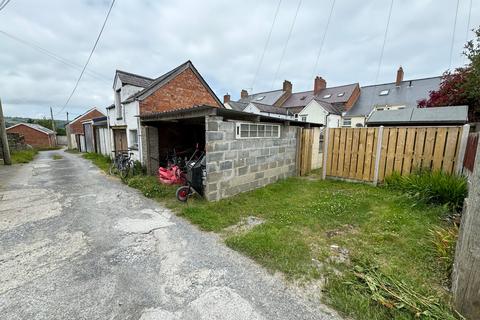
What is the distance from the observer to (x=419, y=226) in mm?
3695

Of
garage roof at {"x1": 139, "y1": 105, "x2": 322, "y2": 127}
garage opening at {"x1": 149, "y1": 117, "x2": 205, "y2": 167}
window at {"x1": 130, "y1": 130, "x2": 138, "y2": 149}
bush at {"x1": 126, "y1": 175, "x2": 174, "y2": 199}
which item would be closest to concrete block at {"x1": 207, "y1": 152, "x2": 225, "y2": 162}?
garage roof at {"x1": 139, "y1": 105, "x2": 322, "y2": 127}

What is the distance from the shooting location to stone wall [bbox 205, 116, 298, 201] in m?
5.00

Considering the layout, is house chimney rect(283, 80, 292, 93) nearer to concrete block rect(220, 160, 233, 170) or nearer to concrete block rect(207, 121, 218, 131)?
concrete block rect(220, 160, 233, 170)

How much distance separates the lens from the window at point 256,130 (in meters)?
5.65

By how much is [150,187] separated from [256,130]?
3.78 m

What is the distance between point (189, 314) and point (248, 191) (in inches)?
170

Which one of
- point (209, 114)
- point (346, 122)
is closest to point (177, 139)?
point (209, 114)

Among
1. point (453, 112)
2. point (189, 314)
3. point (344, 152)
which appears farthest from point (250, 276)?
point (453, 112)

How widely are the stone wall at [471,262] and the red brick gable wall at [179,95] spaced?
9330 mm

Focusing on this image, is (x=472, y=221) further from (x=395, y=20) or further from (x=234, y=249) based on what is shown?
(x=395, y=20)

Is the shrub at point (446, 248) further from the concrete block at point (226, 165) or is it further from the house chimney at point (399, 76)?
the house chimney at point (399, 76)

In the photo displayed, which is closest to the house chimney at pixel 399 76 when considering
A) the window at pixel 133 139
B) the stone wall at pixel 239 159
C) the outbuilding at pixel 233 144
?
the outbuilding at pixel 233 144

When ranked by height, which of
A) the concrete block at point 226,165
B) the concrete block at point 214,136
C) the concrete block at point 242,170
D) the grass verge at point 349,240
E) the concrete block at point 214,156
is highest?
the concrete block at point 214,136

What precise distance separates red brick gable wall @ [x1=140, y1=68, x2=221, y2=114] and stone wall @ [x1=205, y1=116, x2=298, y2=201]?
450 centimetres
